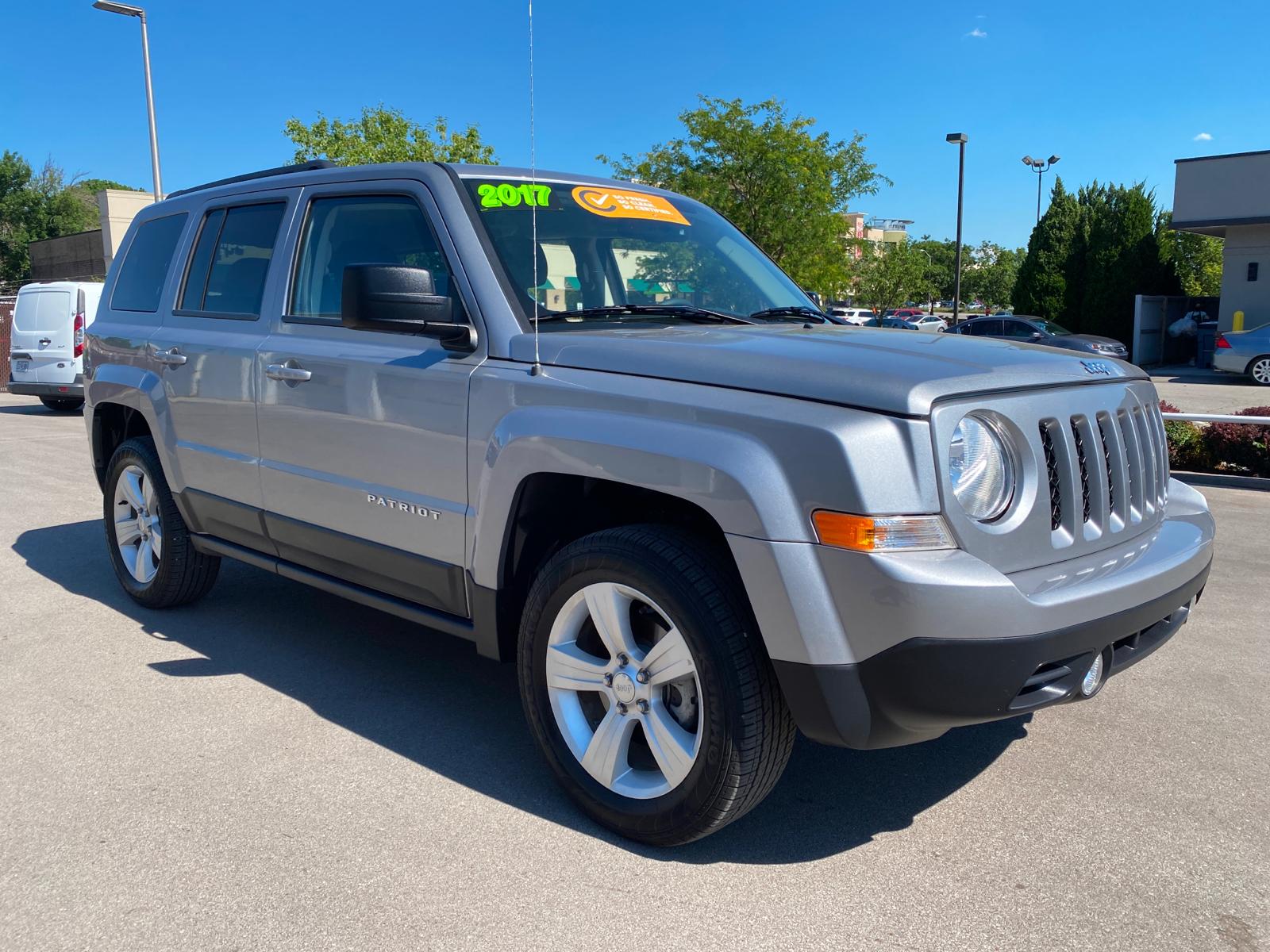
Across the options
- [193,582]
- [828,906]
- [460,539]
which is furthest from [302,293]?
[828,906]

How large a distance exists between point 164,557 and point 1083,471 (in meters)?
4.13

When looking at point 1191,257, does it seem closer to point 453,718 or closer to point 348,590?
point 453,718

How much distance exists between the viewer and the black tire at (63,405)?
16766 mm

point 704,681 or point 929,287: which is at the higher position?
point 929,287

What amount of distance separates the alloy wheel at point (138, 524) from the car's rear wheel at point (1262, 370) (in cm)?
2172

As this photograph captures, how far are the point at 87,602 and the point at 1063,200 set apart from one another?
108 ft

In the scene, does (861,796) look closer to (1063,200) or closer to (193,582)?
(193,582)

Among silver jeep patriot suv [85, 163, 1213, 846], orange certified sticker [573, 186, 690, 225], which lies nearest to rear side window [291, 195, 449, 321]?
silver jeep patriot suv [85, 163, 1213, 846]

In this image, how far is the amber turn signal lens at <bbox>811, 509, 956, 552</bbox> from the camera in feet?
8.34

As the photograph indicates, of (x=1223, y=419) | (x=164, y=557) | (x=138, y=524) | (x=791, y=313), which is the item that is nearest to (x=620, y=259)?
(x=791, y=313)

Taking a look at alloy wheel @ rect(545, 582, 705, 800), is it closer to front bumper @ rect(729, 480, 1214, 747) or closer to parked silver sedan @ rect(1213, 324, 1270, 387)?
front bumper @ rect(729, 480, 1214, 747)

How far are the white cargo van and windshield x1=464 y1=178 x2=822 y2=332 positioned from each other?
13.7m

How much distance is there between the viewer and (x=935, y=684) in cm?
257

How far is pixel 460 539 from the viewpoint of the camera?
136 inches
